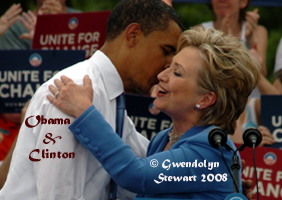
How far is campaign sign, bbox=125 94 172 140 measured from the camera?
3.73 m

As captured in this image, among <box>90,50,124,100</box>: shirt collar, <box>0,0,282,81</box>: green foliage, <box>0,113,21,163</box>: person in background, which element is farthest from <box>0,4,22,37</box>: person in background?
<box>0,0,282,81</box>: green foliage

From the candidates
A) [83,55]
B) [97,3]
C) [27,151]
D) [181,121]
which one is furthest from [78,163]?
[97,3]

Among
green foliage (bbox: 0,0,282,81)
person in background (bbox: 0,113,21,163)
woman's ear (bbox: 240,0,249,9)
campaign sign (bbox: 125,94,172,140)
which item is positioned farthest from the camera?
green foliage (bbox: 0,0,282,81)

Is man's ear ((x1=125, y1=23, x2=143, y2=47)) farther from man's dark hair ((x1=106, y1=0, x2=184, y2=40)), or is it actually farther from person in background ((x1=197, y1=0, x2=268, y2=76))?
person in background ((x1=197, y1=0, x2=268, y2=76))

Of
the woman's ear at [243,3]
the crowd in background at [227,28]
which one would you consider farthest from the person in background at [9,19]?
the woman's ear at [243,3]

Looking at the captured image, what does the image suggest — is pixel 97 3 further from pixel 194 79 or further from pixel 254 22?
pixel 194 79

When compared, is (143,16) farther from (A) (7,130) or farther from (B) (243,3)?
(B) (243,3)

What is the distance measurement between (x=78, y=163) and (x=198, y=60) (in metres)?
0.79

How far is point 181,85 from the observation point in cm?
255

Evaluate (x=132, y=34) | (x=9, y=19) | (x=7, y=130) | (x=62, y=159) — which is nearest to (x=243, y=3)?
(x=9, y=19)

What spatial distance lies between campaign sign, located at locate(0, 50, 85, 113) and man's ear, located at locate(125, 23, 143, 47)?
852 millimetres

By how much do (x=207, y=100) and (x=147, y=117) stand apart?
1.24 m

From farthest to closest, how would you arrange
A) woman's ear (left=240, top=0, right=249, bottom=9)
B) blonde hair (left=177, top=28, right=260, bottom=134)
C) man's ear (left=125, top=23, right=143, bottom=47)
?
woman's ear (left=240, top=0, right=249, bottom=9) → man's ear (left=125, top=23, right=143, bottom=47) → blonde hair (left=177, top=28, right=260, bottom=134)

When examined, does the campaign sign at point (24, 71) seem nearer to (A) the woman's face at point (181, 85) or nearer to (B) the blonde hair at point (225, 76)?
(A) the woman's face at point (181, 85)
